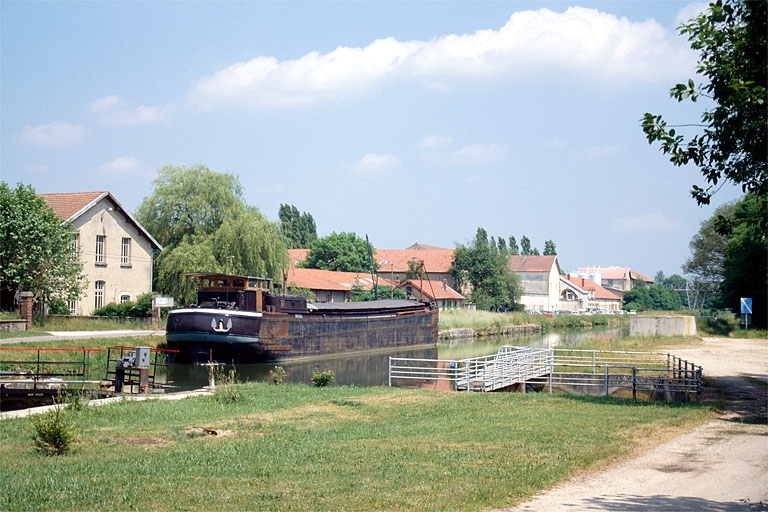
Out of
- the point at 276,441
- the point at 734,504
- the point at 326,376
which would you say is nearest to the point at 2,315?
the point at 326,376

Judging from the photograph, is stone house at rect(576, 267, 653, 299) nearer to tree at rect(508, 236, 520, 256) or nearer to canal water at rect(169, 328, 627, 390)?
tree at rect(508, 236, 520, 256)

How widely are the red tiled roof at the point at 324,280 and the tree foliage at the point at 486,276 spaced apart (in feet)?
56.4

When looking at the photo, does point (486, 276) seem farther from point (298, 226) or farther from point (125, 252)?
point (125, 252)

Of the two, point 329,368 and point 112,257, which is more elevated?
point 112,257

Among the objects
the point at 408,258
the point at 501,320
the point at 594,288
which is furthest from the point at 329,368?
the point at 594,288

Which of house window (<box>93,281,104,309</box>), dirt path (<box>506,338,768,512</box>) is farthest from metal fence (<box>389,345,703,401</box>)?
house window (<box>93,281,104,309</box>)

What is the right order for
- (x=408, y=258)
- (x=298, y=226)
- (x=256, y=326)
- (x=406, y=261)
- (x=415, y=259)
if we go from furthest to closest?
(x=298, y=226) → (x=408, y=258) → (x=406, y=261) → (x=415, y=259) → (x=256, y=326)

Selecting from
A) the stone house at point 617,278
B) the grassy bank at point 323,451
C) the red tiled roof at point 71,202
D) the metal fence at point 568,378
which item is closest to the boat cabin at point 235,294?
the red tiled roof at point 71,202

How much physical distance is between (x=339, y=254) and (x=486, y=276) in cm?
1970

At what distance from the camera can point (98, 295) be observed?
47281mm

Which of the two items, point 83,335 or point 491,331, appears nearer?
→ point 83,335

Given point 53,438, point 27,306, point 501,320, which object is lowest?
point 53,438

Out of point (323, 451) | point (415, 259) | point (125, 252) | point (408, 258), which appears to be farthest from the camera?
point (408, 258)

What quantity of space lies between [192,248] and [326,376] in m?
28.3
